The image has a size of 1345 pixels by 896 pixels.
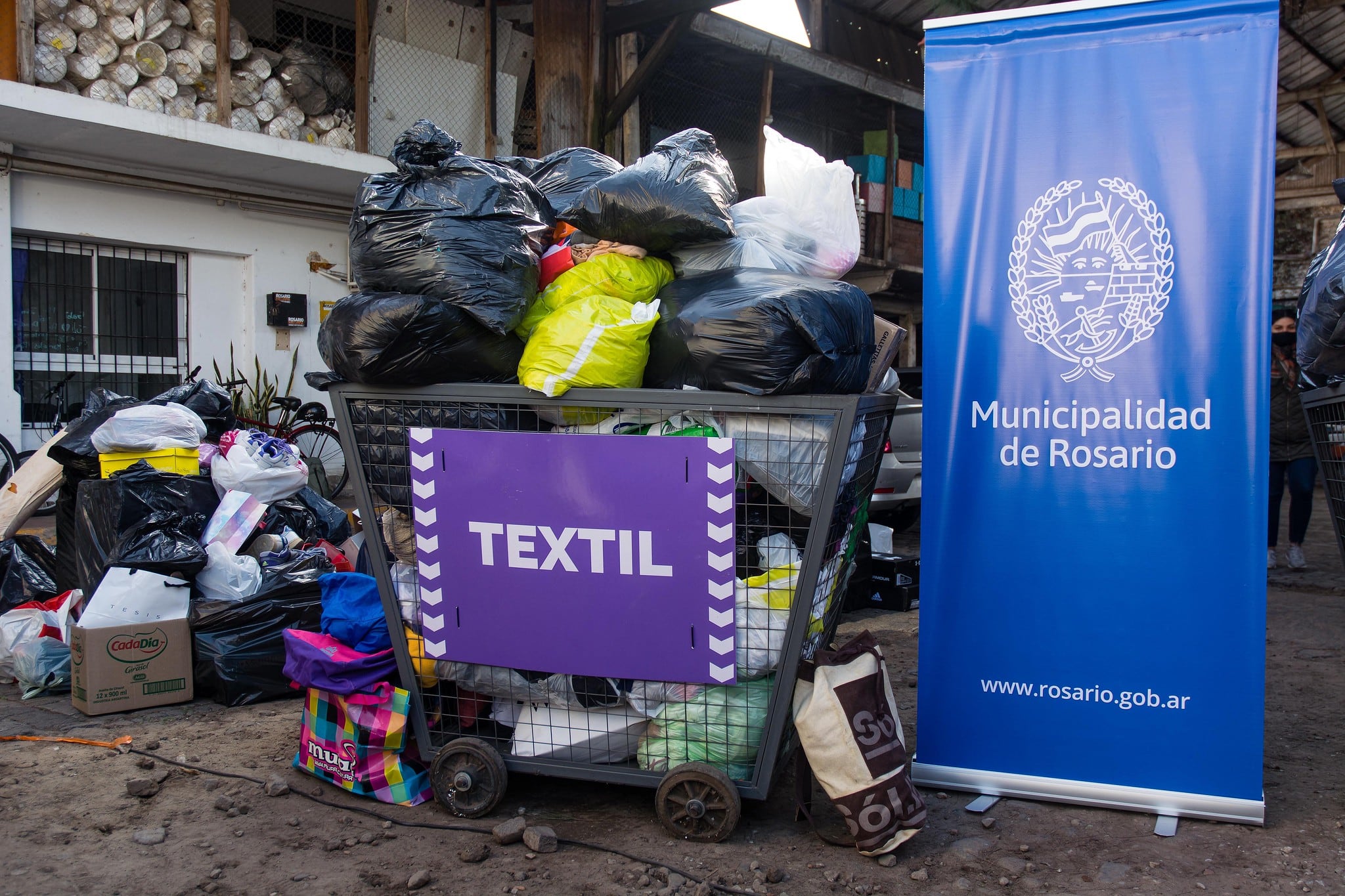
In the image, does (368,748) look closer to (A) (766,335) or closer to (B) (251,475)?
(A) (766,335)

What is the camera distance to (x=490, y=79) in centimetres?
964

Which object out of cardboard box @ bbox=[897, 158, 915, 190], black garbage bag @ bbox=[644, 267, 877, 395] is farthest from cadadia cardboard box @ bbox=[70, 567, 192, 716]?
cardboard box @ bbox=[897, 158, 915, 190]

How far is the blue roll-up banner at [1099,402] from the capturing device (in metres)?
2.65

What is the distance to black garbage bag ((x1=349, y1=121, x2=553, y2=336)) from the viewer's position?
8.91 ft

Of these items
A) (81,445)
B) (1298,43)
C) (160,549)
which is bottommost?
(160,549)

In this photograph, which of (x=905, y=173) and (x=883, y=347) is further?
(x=905, y=173)

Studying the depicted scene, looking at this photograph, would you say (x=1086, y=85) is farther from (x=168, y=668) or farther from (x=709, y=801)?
(x=168, y=668)

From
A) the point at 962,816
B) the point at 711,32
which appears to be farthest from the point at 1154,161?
the point at 711,32

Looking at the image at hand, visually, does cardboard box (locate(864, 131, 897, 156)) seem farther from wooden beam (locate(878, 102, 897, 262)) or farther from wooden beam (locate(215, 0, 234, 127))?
wooden beam (locate(215, 0, 234, 127))

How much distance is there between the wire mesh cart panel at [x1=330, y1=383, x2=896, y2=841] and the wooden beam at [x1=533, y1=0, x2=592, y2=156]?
569 centimetres

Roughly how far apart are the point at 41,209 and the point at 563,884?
7882 millimetres

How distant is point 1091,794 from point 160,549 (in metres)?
3.44

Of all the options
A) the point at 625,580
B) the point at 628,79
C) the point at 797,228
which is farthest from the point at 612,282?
the point at 628,79

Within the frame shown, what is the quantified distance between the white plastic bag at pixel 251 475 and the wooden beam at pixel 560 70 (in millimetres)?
4137
